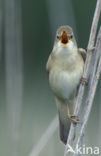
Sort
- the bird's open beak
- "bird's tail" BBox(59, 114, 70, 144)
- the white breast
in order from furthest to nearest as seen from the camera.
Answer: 1. "bird's tail" BBox(59, 114, 70, 144)
2. the white breast
3. the bird's open beak

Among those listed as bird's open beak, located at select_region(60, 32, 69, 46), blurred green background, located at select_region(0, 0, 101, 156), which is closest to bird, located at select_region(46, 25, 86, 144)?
bird's open beak, located at select_region(60, 32, 69, 46)

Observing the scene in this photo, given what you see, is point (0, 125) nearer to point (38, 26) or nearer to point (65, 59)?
point (65, 59)

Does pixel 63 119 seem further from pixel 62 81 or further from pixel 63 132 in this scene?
pixel 62 81

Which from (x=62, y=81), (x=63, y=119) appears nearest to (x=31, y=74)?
(x=63, y=119)

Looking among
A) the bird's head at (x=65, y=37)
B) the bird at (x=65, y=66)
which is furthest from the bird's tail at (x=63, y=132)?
the bird's head at (x=65, y=37)

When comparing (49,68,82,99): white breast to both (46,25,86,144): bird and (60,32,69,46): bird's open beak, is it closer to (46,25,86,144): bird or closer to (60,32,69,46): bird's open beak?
(46,25,86,144): bird

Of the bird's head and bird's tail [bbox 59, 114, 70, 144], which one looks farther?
bird's tail [bbox 59, 114, 70, 144]

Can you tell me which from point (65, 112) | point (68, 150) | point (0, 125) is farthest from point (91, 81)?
point (0, 125)
